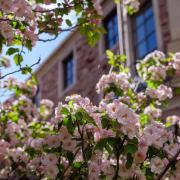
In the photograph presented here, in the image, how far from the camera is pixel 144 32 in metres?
8.80

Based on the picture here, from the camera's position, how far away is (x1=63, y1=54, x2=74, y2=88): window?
1168 centimetres

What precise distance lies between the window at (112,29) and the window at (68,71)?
6.31 feet

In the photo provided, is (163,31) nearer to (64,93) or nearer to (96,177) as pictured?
(64,93)

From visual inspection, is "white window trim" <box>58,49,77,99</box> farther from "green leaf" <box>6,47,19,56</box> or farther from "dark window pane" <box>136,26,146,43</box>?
"green leaf" <box>6,47,19,56</box>

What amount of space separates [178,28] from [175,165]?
4967mm

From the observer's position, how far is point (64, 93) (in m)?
11.4

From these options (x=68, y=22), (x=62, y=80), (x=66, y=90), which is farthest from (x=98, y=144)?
(x=62, y=80)

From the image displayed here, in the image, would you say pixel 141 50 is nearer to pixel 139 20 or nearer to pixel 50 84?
pixel 139 20

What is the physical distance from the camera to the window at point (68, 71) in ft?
38.3

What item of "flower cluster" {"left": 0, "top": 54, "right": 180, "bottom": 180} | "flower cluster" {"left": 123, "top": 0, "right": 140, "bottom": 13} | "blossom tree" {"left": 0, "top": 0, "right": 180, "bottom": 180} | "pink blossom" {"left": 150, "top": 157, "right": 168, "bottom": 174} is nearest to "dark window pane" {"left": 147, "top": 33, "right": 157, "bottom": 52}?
"flower cluster" {"left": 123, "top": 0, "right": 140, "bottom": 13}

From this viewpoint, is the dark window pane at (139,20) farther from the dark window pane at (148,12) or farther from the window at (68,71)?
the window at (68,71)

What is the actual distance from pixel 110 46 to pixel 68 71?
2469 millimetres

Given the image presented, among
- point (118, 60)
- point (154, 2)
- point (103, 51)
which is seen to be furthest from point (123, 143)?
point (103, 51)

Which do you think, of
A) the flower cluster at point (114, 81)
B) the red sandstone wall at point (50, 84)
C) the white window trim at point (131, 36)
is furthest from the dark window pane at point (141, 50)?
the red sandstone wall at point (50, 84)
